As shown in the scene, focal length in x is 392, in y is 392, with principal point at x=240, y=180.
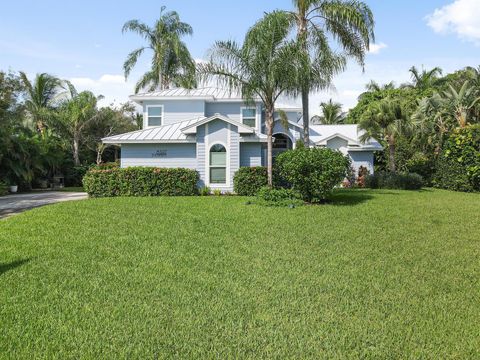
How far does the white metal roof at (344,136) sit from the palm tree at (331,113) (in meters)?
21.6

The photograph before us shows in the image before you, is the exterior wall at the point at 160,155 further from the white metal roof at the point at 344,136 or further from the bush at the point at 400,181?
the bush at the point at 400,181

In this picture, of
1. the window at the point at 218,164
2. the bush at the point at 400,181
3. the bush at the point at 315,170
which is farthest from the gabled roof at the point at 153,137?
the bush at the point at 400,181

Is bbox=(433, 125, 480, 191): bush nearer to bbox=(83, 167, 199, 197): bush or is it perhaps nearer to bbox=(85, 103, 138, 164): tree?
bbox=(83, 167, 199, 197): bush

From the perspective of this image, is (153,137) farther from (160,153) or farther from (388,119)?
(388,119)

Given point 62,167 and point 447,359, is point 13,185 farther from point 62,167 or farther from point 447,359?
point 447,359

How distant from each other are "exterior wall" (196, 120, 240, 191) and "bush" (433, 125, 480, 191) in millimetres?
12072

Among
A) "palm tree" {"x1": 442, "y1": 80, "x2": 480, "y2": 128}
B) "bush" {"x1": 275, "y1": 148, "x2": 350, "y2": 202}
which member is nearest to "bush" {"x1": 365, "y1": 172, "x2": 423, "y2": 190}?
"palm tree" {"x1": 442, "y1": 80, "x2": 480, "y2": 128}

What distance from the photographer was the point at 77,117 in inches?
1209

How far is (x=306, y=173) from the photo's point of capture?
13961 mm

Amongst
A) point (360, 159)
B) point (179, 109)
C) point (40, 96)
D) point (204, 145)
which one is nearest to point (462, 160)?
point (360, 159)

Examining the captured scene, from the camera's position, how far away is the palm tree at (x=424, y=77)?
131 ft

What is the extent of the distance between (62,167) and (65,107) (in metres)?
6.34

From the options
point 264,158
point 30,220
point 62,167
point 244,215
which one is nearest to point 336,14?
point 264,158

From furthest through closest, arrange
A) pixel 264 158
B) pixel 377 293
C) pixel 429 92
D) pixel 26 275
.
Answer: pixel 429 92, pixel 264 158, pixel 26 275, pixel 377 293
